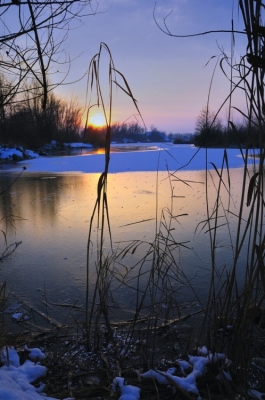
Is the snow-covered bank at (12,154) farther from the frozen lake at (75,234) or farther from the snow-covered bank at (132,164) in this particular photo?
the frozen lake at (75,234)

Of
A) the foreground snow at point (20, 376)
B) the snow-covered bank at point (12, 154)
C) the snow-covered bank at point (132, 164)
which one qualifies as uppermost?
the snow-covered bank at point (12, 154)

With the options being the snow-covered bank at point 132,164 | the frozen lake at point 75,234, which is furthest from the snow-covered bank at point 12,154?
the frozen lake at point 75,234

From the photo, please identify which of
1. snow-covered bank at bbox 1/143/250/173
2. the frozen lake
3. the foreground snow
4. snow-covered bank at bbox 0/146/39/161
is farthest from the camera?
snow-covered bank at bbox 0/146/39/161

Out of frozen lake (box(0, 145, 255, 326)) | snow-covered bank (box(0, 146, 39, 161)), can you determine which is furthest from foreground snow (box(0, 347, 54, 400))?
snow-covered bank (box(0, 146, 39, 161))

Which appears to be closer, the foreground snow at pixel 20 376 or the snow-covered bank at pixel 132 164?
the foreground snow at pixel 20 376

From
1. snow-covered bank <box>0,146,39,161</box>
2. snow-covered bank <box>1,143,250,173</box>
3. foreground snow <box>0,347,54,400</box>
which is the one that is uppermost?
snow-covered bank <box>0,146,39,161</box>

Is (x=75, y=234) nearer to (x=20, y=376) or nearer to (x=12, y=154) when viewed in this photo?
(x=20, y=376)

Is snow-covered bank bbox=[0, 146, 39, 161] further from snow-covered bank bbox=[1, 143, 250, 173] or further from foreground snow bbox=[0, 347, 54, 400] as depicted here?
foreground snow bbox=[0, 347, 54, 400]

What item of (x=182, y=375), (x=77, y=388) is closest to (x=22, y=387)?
(x=77, y=388)

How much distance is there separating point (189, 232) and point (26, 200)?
3.51 metres

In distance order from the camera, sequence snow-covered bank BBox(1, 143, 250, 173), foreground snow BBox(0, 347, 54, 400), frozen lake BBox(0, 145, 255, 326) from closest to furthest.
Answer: foreground snow BBox(0, 347, 54, 400) → frozen lake BBox(0, 145, 255, 326) → snow-covered bank BBox(1, 143, 250, 173)

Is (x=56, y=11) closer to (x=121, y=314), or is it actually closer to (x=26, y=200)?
(x=121, y=314)

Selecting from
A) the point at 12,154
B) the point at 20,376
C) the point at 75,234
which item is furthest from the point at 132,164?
the point at 20,376

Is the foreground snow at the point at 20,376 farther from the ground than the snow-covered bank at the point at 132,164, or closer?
closer
